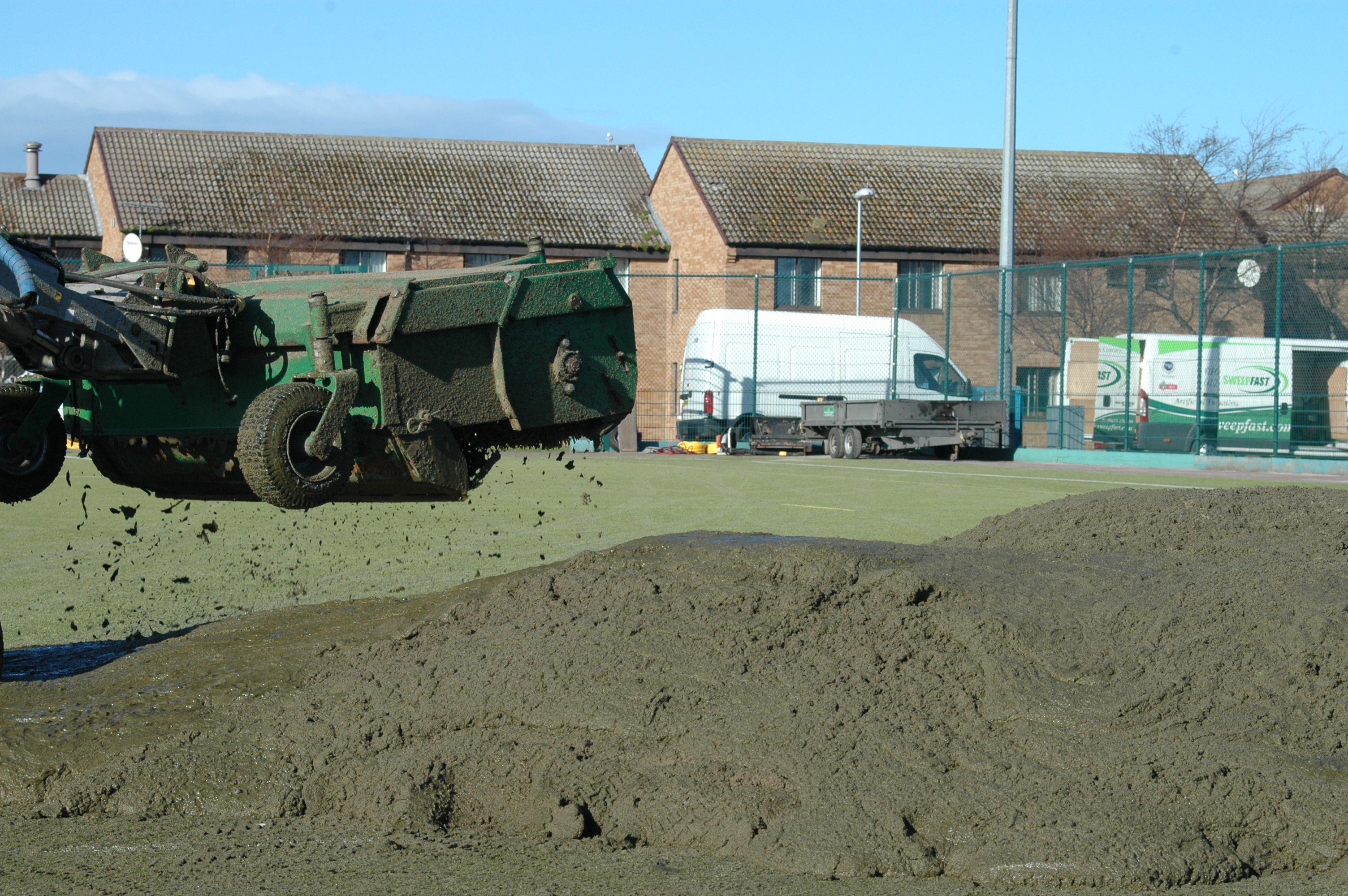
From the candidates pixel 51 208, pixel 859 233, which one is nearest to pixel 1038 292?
pixel 859 233

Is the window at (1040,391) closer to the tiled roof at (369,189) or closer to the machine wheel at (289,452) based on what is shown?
the tiled roof at (369,189)

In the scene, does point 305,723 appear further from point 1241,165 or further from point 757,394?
point 1241,165

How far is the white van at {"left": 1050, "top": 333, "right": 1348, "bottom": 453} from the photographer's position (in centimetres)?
1983

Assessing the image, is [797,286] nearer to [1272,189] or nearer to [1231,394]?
[1231,394]

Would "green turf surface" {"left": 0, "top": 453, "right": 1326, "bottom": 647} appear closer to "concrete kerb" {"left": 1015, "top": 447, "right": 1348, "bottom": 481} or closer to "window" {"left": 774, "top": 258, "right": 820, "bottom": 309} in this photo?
"concrete kerb" {"left": 1015, "top": 447, "right": 1348, "bottom": 481}

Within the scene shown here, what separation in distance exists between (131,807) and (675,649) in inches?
69.6

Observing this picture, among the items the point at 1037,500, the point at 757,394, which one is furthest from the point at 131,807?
the point at 757,394

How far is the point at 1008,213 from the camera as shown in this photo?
23375 millimetres

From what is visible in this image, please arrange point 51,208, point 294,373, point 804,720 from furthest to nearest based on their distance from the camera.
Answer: point 51,208 < point 294,373 < point 804,720

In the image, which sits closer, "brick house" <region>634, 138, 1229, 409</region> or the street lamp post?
the street lamp post

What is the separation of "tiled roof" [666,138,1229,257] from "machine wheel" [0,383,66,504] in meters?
30.6

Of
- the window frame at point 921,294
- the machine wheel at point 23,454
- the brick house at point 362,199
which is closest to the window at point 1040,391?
the window frame at point 921,294

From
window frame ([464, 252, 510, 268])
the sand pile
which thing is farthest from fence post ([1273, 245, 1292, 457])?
window frame ([464, 252, 510, 268])

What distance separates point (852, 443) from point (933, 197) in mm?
17914
